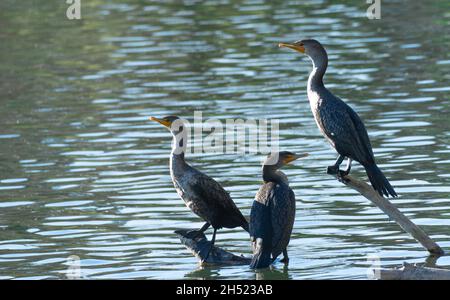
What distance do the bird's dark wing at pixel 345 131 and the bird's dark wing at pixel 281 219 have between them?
0.70 meters

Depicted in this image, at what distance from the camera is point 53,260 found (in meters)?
12.5

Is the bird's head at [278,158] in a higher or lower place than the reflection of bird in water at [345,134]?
lower

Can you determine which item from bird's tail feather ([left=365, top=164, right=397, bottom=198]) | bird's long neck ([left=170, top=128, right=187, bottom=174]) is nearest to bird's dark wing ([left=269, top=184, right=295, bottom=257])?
bird's tail feather ([left=365, top=164, right=397, bottom=198])

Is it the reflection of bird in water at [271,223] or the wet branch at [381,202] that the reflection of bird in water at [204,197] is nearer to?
the reflection of bird in water at [271,223]

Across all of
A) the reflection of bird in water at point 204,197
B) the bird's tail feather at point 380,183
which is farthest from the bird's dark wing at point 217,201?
the bird's tail feather at point 380,183

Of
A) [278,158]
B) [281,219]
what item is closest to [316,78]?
[278,158]

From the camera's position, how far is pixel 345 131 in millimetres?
11703

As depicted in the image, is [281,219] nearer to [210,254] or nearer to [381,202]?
[210,254]

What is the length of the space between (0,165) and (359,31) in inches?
420

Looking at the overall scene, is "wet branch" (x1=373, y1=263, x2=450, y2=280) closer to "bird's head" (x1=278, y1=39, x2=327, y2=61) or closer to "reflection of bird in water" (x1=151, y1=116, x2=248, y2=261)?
"reflection of bird in water" (x1=151, y1=116, x2=248, y2=261)

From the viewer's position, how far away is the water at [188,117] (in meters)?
12.8
